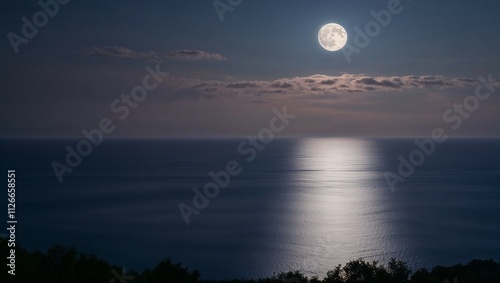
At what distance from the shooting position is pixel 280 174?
6703 inches

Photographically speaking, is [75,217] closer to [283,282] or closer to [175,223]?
[175,223]

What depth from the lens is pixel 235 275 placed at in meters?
55.7

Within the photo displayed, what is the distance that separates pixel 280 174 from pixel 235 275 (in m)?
116

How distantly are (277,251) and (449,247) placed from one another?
→ 97.4ft

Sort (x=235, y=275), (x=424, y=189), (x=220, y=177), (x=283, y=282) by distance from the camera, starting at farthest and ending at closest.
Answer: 1. (x=220, y=177)
2. (x=424, y=189)
3. (x=235, y=275)
4. (x=283, y=282)

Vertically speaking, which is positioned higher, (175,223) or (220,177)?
(220,177)

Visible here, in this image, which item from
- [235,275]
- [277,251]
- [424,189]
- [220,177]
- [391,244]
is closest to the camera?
[235,275]

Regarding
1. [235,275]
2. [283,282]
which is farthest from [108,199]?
[283,282]

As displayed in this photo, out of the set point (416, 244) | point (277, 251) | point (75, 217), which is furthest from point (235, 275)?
point (75, 217)

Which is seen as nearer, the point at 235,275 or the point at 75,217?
the point at 235,275

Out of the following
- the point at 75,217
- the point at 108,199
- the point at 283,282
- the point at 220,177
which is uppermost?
the point at 220,177

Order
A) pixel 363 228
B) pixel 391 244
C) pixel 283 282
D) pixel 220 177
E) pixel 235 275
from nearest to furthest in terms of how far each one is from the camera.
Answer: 1. pixel 283 282
2. pixel 235 275
3. pixel 391 244
4. pixel 363 228
5. pixel 220 177

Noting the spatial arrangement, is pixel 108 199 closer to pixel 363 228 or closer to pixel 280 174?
pixel 363 228

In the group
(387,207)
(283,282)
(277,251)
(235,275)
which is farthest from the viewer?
(387,207)
